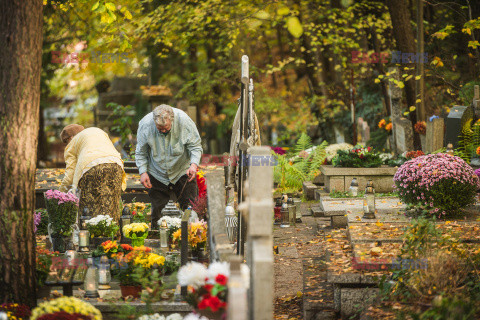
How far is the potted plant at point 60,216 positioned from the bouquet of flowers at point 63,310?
11.1 ft

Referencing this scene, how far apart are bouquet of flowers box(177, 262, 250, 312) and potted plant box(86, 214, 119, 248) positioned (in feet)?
13.3

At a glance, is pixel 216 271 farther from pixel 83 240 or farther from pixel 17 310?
pixel 83 240

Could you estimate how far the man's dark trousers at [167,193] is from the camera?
1040 cm

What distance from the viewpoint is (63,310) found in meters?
5.63

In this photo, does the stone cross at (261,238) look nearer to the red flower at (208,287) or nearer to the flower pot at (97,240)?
the red flower at (208,287)

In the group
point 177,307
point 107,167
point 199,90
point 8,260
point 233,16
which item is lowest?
point 177,307

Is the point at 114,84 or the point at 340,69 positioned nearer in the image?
the point at 340,69

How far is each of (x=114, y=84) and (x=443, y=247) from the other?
1045 inches

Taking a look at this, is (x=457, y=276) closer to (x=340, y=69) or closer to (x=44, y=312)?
(x=44, y=312)

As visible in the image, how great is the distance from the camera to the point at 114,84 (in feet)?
107

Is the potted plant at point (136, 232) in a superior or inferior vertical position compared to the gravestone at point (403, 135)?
inferior

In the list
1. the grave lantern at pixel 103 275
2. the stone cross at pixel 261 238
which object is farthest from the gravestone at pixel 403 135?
the stone cross at pixel 261 238

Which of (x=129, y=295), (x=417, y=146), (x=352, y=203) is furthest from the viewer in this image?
(x=417, y=146)

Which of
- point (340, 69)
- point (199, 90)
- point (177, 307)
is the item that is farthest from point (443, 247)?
point (199, 90)
